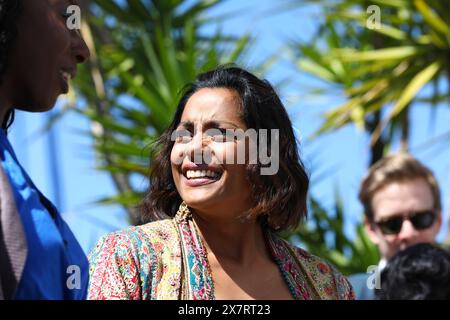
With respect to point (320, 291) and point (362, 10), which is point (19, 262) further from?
point (362, 10)

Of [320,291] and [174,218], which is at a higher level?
[174,218]

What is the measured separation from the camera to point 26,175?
7.62 ft

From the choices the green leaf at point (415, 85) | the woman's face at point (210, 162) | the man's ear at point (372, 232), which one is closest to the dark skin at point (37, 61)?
the woman's face at point (210, 162)

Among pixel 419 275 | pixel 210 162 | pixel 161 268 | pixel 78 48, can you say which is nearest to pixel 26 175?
pixel 78 48

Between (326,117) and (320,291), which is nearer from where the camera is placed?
(320,291)

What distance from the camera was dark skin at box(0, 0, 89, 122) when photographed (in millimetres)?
2375

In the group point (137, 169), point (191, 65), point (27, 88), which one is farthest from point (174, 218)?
point (191, 65)

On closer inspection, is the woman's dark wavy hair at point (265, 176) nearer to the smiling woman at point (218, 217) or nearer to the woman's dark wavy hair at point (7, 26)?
the smiling woman at point (218, 217)

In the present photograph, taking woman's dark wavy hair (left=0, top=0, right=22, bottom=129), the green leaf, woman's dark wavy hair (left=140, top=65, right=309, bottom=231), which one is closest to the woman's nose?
woman's dark wavy hair (left=0, top=0, right=22, bottom=129)

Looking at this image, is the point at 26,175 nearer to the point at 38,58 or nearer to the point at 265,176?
the point at 38,58

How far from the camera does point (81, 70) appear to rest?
30.1 ft

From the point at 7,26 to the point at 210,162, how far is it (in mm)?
830

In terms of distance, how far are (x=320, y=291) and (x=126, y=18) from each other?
6.71m

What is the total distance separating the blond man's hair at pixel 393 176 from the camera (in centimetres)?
453
